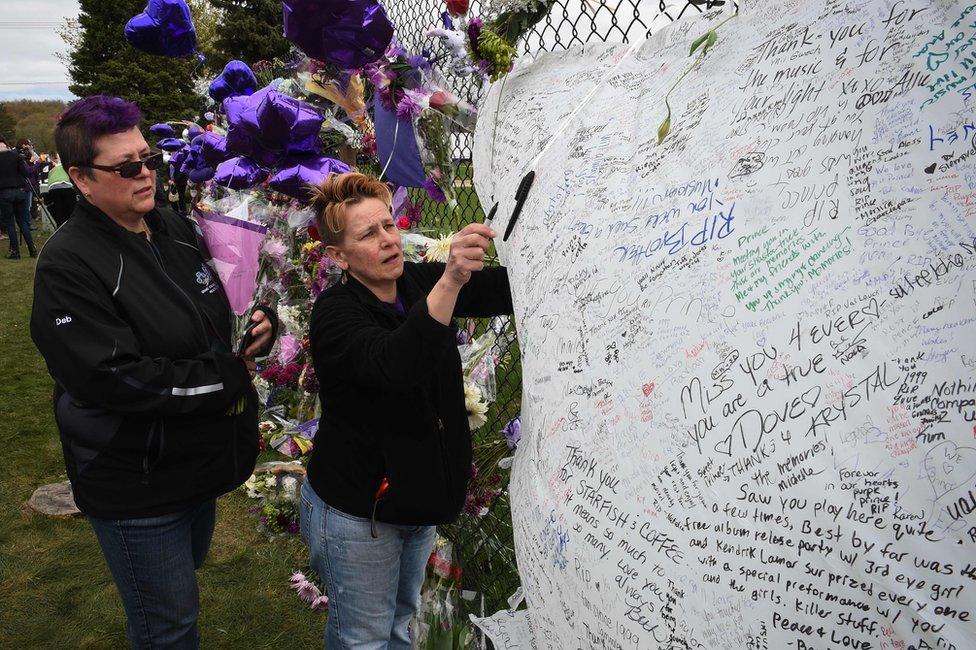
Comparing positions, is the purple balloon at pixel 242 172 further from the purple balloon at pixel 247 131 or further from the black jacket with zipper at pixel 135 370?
the black jacket with zipper at pixel 135 370

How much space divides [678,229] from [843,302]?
0.96ft

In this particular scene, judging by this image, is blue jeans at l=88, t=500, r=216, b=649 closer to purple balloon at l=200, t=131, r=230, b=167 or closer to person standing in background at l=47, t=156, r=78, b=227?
purple balloon at l=200, t=131, r=230, b=167

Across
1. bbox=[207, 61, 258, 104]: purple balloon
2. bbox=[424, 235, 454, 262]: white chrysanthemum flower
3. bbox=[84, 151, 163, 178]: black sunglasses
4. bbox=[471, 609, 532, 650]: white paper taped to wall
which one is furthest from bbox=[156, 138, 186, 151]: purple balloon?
bbox=[471, 609, 532, 650]: white paper taped to wall

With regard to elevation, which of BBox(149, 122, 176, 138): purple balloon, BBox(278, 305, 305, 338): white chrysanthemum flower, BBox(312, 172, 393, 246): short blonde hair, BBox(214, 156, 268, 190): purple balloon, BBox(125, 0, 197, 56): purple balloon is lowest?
BBox(278, 305, 305, 338): white chrysanthemum flower

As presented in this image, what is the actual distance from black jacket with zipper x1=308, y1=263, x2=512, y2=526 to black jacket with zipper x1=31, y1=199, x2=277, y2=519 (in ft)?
1.13

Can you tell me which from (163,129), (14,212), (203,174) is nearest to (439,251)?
(203,174)

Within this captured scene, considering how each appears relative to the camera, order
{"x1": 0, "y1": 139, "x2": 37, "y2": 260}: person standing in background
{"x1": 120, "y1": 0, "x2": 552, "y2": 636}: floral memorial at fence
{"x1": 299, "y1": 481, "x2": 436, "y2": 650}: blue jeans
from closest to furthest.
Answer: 1. {"x1": 299, "y1": 481, "x2": 436, "y2": 650}: blue jeans
2. {"x1": 120, "y1": 0, "x2": 552, "y2": 636}: floral memorial at fence
3. {"x1": 0, "y1": 139, "x2": 37, "y2": 260}: person standing in background

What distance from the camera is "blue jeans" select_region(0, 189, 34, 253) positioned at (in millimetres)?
11375

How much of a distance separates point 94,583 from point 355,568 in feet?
7.71

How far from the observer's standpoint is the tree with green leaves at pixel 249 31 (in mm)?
22766

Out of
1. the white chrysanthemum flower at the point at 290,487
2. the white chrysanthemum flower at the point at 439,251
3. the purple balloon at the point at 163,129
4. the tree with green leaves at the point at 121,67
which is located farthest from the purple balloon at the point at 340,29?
the tree with green leaves at the point at 121,67

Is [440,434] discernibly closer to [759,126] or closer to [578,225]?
[578,225]

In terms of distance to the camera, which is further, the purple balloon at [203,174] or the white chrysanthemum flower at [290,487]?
the purple balloon at [203,174]

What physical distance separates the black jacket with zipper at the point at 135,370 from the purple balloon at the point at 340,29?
92 cm
